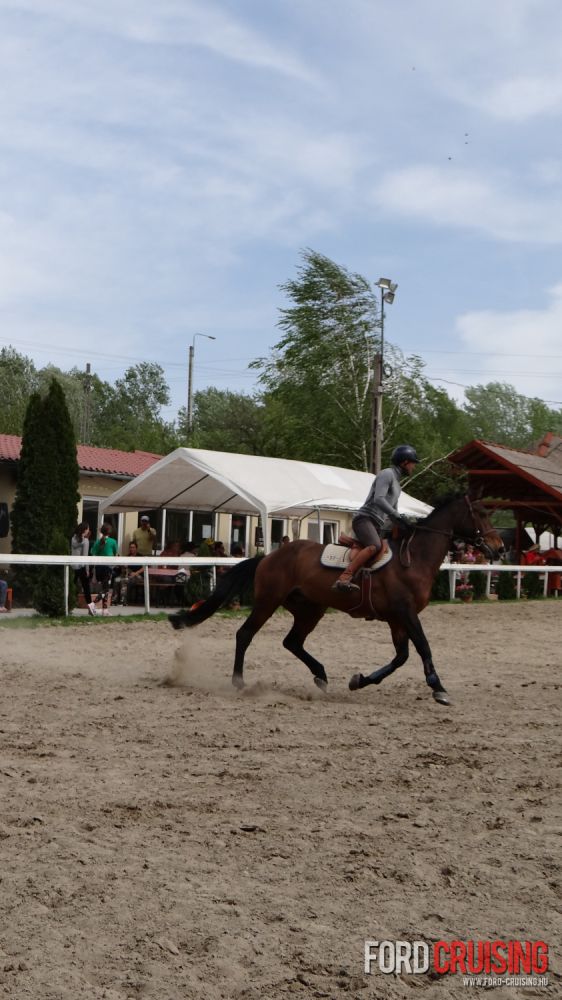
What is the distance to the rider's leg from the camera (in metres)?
9.62

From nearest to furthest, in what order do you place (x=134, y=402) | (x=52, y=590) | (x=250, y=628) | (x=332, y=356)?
(x=250, y=628)
(x=52, y=590)
(x=332, y=356)
(x=134, y=402)

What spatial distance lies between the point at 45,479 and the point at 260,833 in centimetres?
1594

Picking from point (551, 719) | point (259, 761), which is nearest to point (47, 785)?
point (259, 761)

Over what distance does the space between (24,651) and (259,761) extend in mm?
6666

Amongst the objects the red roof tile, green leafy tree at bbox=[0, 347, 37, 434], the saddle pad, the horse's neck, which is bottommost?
the saddle pad

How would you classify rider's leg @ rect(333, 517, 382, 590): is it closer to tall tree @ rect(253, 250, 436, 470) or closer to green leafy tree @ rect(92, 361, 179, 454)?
tall tree @ rect(253, 250, 436, 470)

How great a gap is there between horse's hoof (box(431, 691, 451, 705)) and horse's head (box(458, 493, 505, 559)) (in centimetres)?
168

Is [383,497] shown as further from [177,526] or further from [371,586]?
[177,526]

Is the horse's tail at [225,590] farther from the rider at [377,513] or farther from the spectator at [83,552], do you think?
the spectator at [83,552]

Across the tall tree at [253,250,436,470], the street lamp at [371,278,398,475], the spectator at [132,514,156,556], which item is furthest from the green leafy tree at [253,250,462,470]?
the spectator at [132,514,156,556]

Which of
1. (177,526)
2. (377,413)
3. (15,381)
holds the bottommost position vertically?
(177,526)

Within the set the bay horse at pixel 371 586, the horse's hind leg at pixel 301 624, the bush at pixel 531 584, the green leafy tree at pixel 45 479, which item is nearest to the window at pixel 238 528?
the bush at pixel 531 584

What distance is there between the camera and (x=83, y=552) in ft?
60.0

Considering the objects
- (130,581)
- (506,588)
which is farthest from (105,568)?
(506,588)
